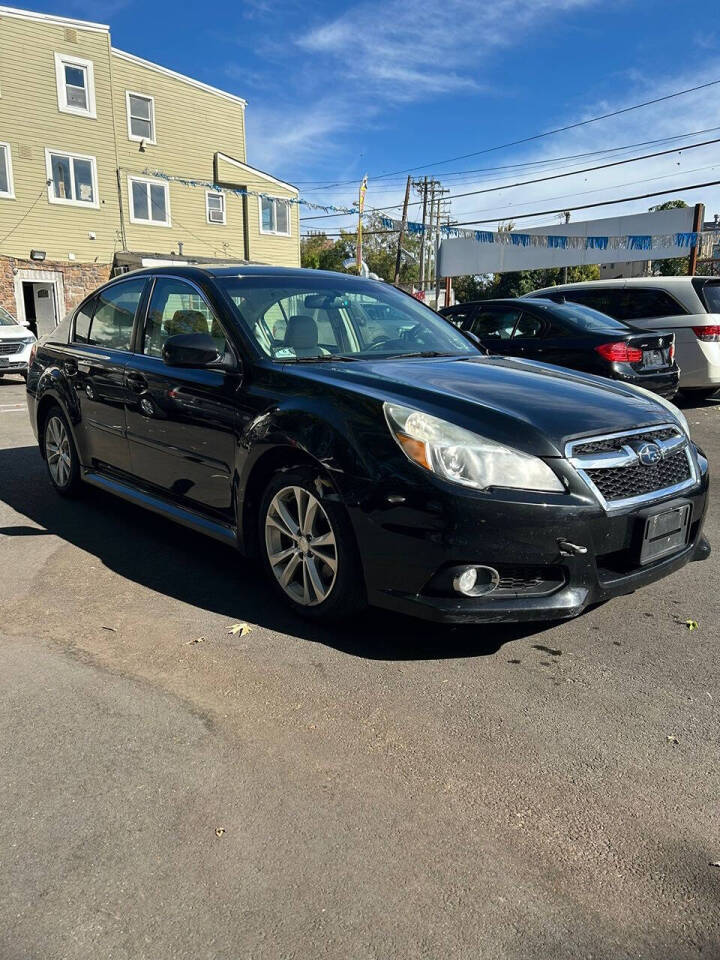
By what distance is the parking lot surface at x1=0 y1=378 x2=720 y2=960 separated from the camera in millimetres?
1830

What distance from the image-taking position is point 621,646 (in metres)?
3.29

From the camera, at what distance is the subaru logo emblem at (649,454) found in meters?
3.14

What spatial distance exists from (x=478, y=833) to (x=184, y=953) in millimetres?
840

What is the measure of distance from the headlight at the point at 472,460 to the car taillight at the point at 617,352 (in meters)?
5.64

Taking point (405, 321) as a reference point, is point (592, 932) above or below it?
below

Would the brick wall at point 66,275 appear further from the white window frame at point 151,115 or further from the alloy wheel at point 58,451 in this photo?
the alloy wheel at point 58,451

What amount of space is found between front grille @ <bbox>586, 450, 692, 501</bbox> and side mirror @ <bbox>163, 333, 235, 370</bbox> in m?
1.86

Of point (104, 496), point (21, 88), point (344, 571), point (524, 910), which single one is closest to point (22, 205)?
point (21, 88)

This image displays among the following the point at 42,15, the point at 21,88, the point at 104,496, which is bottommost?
the point at 104,496

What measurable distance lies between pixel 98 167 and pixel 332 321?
75.4 feet

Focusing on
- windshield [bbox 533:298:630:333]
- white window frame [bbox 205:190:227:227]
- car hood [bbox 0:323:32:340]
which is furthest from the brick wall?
windshield [bbox 533:298:630:333]

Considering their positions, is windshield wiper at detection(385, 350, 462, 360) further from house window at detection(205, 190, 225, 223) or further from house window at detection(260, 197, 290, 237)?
house window at detection(260, 197, 290, 237)

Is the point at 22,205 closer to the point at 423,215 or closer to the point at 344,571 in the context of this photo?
the point at 344,571

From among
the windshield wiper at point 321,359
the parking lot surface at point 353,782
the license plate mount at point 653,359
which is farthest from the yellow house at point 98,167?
the parking lot surface at point 353,782
